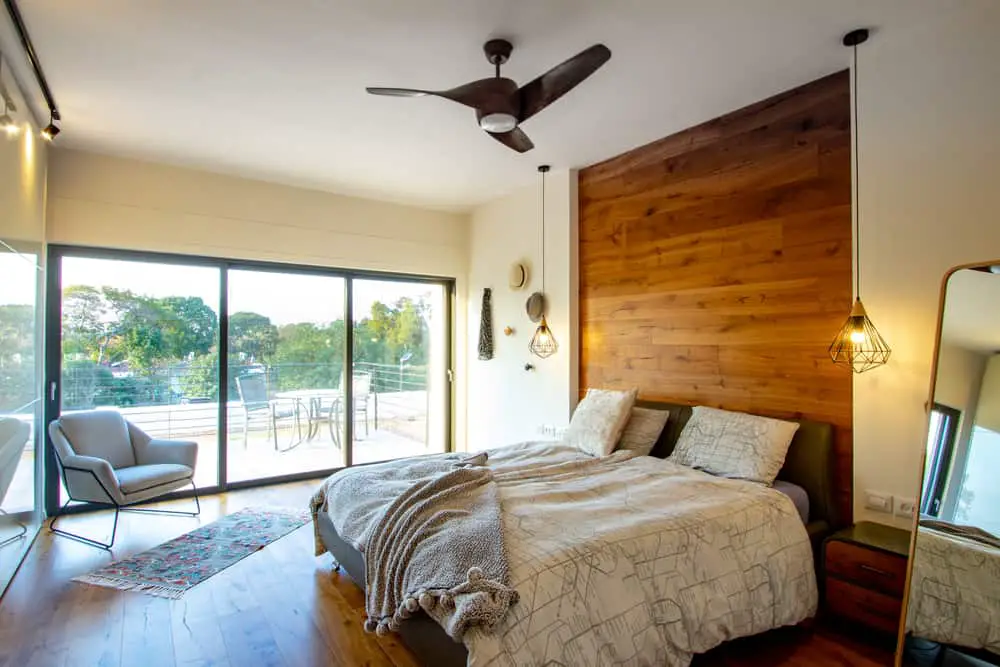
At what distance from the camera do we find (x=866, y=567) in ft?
7.53

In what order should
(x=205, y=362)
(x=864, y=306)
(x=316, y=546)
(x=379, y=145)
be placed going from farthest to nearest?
(x=205, y=362) < (x=379, y=145) < (x=316, y=546) < (x=864, y=306)

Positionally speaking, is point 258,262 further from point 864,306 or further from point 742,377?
point 864,306

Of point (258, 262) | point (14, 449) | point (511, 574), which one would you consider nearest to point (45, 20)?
point (14, 449)

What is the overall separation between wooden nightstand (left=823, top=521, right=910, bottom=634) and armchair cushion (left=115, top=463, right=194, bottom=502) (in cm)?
416

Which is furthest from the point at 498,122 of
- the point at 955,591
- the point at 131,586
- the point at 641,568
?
the point at 131,586

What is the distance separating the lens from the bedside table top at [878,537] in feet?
7.43

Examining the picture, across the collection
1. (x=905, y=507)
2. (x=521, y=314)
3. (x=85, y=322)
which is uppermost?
(x=521, y=314)

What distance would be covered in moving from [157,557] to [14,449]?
101 centimetres

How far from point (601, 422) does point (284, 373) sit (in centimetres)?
312

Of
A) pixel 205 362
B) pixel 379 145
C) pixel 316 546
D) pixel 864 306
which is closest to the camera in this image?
pixel 864 306

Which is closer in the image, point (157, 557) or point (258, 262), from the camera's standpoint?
point (157, 557)

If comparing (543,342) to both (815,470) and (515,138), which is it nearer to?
(515,138)

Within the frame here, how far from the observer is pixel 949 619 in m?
1.79

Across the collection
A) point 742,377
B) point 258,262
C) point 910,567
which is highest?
point 258,262
